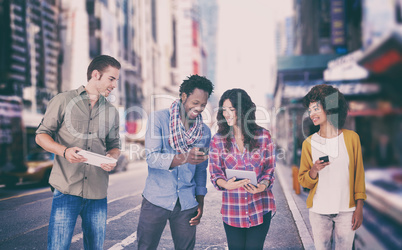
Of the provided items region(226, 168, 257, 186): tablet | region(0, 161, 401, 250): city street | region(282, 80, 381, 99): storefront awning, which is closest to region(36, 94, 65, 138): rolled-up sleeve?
region(226, 168, 257, 186): tablet

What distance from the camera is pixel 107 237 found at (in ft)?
18.0

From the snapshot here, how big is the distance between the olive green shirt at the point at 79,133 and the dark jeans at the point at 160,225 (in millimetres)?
506

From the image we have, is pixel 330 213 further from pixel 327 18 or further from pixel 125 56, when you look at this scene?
pixel 125 56

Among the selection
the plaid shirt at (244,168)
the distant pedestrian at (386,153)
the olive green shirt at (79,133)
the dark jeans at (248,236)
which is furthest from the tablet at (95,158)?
the distant pedestrian at (386,153)

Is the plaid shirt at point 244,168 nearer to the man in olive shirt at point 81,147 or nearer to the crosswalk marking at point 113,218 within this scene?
the man in olive shirt at point 81,147

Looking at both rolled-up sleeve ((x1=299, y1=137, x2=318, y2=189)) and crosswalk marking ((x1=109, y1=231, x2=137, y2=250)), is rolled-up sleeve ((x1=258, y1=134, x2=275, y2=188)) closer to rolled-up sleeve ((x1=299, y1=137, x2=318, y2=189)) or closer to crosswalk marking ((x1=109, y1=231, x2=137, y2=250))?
rolled-up sleeve ((x1=299, y1=137, x2=318, y2=189))

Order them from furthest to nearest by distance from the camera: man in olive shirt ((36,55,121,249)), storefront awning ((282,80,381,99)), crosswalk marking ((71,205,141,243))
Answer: storefront awning ((282,80,381,99))
crosswalk marking ((71,205,141,243))
man in olive shirt ((36,55,121,249))

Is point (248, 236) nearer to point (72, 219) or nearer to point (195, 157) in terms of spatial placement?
point (195, 157)

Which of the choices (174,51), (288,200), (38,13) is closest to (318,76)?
(288,200)

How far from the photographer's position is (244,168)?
2.97 meters

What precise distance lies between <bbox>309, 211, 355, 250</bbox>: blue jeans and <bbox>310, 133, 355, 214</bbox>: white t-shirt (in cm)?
6

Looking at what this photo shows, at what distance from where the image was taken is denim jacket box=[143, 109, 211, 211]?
2.97 m

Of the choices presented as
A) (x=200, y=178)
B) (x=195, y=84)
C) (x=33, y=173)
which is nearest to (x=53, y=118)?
(x=195, y=84)

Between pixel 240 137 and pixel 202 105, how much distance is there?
47 centimetres
